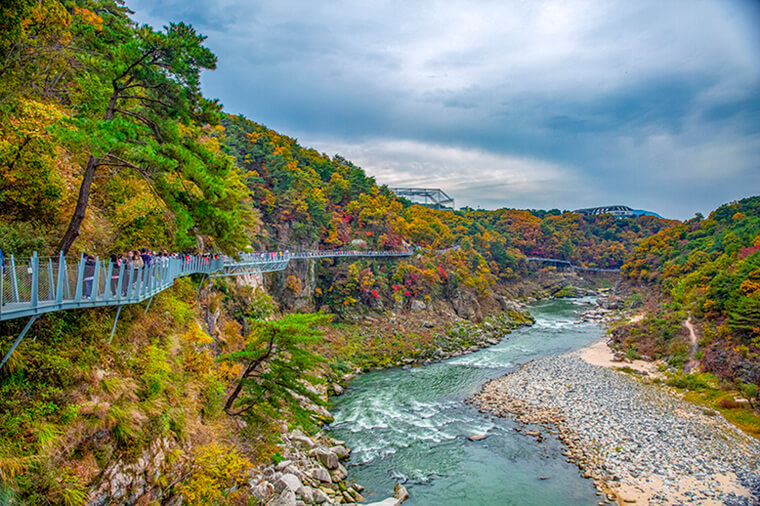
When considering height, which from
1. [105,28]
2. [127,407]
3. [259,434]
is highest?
[105,28]

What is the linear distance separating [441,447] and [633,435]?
9.49 m

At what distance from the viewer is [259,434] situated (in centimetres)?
1297

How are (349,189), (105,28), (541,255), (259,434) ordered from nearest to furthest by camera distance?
(105,28) < (259,434) < (349,189) < (541,255)

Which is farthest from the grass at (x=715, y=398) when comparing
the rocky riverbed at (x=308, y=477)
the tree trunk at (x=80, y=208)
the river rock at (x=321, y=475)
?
the tree trunk at (x=80, y=208)

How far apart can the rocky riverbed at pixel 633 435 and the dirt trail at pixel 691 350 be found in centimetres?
446

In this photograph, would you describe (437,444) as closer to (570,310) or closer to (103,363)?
(103,363)

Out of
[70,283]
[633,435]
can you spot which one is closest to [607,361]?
[633,435]

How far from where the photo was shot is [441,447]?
18.0 metres

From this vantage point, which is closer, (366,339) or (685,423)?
(685,423)

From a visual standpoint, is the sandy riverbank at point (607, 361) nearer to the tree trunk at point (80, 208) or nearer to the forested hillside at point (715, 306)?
the forested hillside at point (715, 306)

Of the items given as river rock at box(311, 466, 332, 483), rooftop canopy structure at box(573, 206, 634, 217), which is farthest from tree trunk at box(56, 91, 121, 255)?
rooftop canopy structure at box(573, 206, 634, 217)

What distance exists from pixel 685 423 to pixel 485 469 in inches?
468

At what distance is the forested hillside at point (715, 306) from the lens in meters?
23.5

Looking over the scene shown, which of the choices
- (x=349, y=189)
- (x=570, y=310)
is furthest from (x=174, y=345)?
(x=570, y=310)
